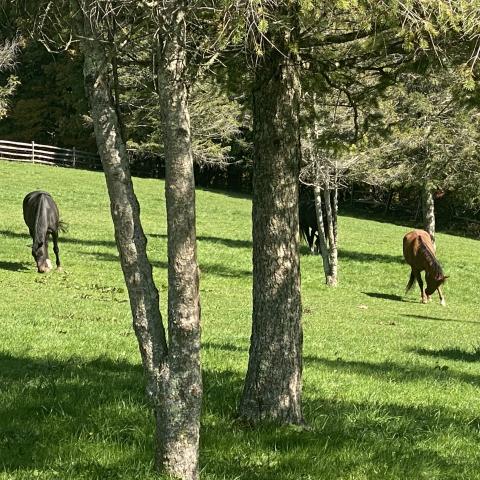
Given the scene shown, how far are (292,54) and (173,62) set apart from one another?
197 centimetres

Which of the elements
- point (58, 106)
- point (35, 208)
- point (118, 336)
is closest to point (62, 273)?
point (35, 208)

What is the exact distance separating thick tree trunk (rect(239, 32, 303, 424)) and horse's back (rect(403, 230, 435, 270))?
1585 cm

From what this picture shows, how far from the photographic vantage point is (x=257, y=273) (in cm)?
600

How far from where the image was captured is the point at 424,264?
68.7 ft

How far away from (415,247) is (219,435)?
56.0 feet

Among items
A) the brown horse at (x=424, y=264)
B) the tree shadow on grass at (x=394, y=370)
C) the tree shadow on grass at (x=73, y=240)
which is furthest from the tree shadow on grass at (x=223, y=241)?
the tree shadow on grass at (x=394, y=370)

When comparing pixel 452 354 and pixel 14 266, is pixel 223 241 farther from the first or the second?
pixel 452 354

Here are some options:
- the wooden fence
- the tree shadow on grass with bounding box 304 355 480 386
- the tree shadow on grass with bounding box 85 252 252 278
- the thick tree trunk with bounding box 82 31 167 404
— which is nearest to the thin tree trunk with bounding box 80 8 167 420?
the thick tree trunk with bounding box 82 31 167 404

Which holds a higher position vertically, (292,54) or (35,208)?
(292,54)

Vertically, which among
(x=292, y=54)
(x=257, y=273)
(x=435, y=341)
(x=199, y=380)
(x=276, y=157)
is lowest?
(x=435, y=341)

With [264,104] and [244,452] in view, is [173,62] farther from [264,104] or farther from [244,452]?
[244,452]

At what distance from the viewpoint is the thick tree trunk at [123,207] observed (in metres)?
4.30

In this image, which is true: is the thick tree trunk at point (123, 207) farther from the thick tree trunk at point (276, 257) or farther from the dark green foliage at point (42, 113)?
the dark green foliage at point (42, 113)

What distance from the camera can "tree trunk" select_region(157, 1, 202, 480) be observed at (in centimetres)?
423
